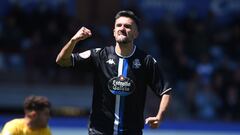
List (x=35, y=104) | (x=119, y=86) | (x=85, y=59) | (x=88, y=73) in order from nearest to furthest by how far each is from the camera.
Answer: (x=35, y=104)
(x=119, y=86)
(x=85, y=59)
(x=88, y=73)

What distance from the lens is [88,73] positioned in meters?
15.5

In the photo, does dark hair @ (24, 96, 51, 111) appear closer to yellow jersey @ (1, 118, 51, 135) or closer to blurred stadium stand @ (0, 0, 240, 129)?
yellow jersey @ (1, 118, 51, 135)

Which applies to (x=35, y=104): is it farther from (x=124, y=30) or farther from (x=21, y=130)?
(x=124, y=30)

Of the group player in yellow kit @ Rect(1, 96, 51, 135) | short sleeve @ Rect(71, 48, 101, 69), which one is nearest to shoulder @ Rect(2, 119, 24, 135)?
player in yellow kit @ Rect(1, 96, 51, 135)

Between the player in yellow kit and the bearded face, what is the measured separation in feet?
2.96

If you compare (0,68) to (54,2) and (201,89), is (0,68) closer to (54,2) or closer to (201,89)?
(54,2)

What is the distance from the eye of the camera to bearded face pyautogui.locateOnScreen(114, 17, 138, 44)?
689 centimetres

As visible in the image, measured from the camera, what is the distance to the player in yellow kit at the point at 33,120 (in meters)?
6.37

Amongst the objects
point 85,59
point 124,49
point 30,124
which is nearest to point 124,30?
point 124,49

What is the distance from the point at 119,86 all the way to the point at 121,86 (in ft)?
0.06

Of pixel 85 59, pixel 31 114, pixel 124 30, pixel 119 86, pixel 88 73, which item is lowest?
pixel 31 114

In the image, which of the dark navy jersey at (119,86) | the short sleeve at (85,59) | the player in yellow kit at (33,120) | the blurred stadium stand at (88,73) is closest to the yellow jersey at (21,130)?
the player in yellow kit at (33,120)

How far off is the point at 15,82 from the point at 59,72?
2.81ft

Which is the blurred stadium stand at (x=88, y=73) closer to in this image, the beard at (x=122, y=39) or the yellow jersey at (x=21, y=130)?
the beard at (x=122, y=39)
